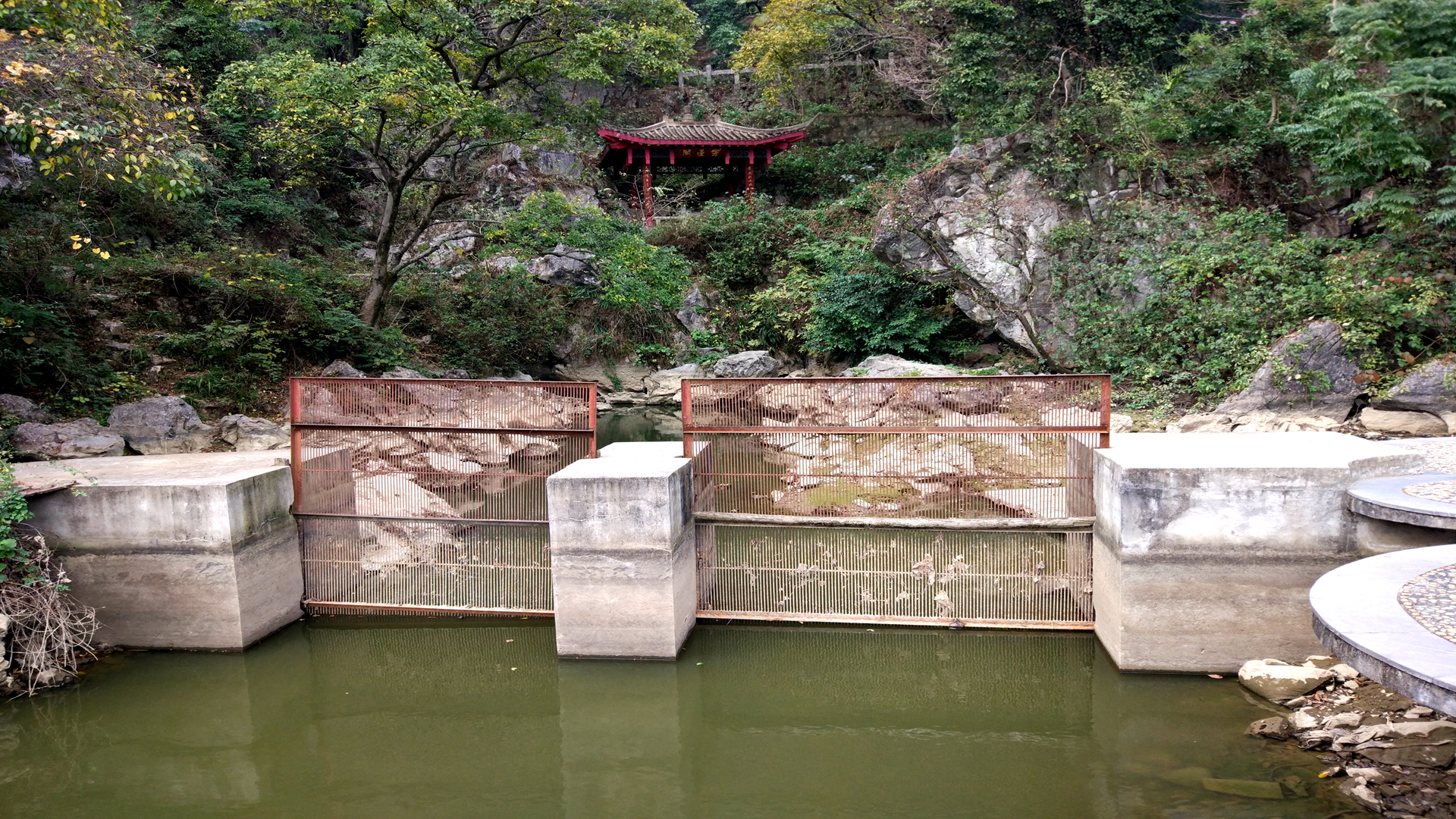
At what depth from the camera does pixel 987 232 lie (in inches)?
782

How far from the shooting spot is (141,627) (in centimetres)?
865

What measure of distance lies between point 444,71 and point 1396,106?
14.9 m

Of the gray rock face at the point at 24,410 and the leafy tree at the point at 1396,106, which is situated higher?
the leafy tree at the point at 1396,106

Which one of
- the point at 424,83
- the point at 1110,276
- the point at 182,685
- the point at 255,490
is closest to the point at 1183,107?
the point at 1110,276

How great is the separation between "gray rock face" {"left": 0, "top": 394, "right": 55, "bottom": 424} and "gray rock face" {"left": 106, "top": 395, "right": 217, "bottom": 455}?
0.83m

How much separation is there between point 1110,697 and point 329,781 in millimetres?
6341

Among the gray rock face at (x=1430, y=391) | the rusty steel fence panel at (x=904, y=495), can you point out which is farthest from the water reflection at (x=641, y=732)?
the gray rock face at (x=1430, y=391)

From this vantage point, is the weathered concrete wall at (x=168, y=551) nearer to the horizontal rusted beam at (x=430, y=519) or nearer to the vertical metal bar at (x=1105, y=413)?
the horizontal rusted beam at (x=430, y=519)

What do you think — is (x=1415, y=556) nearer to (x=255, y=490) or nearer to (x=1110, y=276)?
(x=255, y=490)

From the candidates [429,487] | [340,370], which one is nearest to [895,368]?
[340,370]

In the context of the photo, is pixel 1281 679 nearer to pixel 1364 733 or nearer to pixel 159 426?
pixel 1364 733

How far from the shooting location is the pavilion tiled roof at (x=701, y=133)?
2914 cm

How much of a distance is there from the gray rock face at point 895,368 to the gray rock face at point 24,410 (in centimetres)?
1436

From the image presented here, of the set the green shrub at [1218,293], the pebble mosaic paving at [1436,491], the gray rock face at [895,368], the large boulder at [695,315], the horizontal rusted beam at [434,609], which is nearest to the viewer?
the pebble mosaic paving at [1436,491]
